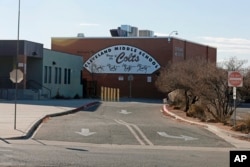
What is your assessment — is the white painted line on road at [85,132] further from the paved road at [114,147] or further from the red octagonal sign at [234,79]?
the red octagonal sign at [234,79]

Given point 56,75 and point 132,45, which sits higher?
point 132,45

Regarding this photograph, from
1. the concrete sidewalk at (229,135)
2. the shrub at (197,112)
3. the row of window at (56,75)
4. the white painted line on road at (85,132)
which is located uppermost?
the row of window at (56,75)

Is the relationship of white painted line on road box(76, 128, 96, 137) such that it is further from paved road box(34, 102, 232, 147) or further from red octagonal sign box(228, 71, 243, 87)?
red octagonal sign box(228, 71, 243, 87)

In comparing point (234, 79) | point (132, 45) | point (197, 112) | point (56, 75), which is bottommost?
point (197, 112)

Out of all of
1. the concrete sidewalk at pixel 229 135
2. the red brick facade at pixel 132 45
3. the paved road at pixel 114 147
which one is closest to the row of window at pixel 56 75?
the red brick facade at pixel 132 45

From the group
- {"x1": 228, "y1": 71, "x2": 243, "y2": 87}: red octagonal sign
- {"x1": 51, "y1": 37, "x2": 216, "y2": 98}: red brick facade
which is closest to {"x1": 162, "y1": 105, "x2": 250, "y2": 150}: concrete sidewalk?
{"x1": 228, "y1": 71, "x2": 243, "y2": 87}: red octagonal sign

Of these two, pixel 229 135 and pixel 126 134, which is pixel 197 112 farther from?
pixel 126 134

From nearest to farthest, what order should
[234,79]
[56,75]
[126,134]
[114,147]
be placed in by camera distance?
[114,147] → [126,134] → [234,79] → [56,75]

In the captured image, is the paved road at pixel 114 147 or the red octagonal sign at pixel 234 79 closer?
the paved road at pixel 114 147

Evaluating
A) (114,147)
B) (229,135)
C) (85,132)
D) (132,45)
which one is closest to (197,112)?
(229,135)

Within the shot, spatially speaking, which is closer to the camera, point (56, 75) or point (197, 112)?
point (197, 112)

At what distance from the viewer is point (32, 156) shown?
13.6 m

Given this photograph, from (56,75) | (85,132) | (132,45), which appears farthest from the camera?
(132,45)

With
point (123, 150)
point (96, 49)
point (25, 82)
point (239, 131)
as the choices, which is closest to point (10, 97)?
point (25, 82)
